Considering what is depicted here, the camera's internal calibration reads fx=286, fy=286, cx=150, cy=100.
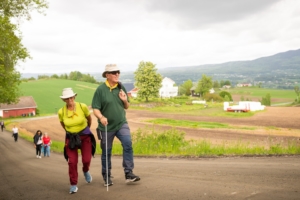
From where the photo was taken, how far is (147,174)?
633 cm

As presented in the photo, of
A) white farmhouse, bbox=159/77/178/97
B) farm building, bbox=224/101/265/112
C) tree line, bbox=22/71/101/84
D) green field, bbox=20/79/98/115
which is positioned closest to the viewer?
farm building, bbox=224/101/265/112

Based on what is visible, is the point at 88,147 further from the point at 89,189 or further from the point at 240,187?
the point at 240,187

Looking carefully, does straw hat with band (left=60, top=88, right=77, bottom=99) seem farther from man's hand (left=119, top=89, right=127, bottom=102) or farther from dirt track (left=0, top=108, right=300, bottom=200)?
dirt track (left=0, top=108, right=300, bottom=200)

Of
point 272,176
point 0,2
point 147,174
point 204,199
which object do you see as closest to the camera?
point 204,199

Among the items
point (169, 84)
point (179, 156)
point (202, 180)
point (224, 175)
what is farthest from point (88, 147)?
point (169, 84)

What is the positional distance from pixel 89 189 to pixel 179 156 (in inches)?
176

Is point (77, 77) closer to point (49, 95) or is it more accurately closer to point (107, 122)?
point (49, 95)

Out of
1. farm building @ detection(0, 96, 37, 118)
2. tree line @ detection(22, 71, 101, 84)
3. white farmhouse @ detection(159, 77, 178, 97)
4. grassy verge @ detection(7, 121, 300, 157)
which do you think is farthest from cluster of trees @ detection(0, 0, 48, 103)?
tree line @ detection(22, 71, 101, 84)

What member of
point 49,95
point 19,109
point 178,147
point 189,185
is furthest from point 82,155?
point 49,95

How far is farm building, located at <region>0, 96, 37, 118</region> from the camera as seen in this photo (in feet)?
262

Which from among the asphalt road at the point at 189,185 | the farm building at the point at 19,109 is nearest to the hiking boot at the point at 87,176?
the asphalt road at the point at 189,185

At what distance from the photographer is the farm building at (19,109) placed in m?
79.9

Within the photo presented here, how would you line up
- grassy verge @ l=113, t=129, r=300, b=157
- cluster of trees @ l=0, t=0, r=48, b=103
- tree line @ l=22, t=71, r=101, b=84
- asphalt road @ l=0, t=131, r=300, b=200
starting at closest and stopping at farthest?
asphalt road @ l=0, t=131, r=300, b=200, grassy verge @ l=113, t=129, r=300, b=157, cluster of trees @ l=0, t=0, r=48, b=103, tree line @ l=22, t=71, r=101, b=84

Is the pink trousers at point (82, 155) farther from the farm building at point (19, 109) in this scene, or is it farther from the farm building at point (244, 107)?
the farm building at point (19, 109)
